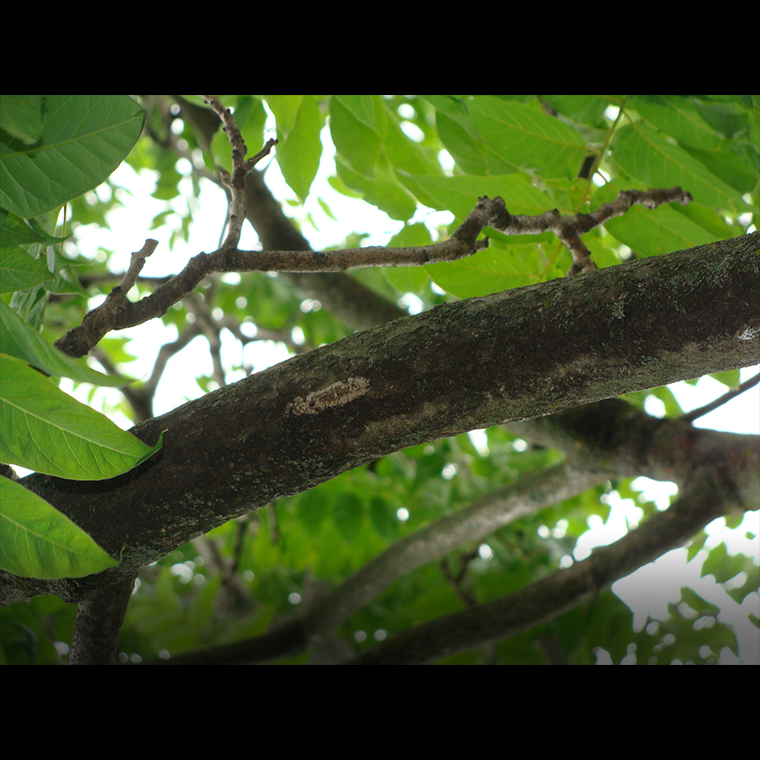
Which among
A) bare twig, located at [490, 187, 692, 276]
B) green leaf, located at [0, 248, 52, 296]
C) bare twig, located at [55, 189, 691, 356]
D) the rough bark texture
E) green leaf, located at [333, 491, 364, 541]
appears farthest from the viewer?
green leaf, located at [333, 491, 364, 541]

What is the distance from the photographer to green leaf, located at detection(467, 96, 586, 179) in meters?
1.48

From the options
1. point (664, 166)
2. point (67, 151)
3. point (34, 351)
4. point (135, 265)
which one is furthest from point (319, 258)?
point (664, 166)

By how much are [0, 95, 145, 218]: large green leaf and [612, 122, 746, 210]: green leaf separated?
121cm

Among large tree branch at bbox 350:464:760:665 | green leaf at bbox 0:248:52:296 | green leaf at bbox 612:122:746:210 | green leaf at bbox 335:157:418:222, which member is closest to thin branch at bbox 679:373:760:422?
large tree branch at bbox 350:464:760:665

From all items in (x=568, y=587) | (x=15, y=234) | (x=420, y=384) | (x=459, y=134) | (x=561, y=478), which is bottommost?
(x=568, y=587)

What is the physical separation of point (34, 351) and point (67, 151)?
1.24 ft

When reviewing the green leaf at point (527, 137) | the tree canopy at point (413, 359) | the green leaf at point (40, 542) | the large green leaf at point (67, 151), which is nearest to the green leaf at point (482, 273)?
the tree canopy at point (413, 359)

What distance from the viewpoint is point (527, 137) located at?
1.56 metres

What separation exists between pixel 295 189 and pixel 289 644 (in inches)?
93.7

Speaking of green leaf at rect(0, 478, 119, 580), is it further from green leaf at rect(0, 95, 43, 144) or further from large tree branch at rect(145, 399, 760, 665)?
large tree branch at rect(145, 399, 760, 665)

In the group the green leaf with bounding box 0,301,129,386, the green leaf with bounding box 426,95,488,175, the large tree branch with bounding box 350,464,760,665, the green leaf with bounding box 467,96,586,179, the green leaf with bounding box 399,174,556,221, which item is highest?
the green leaf with bounding box 426,95,488,175

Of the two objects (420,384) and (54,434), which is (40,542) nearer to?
(54,434)

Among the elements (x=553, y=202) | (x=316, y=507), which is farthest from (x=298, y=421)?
(x=316, y=507)

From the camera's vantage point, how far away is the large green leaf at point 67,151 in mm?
1013
